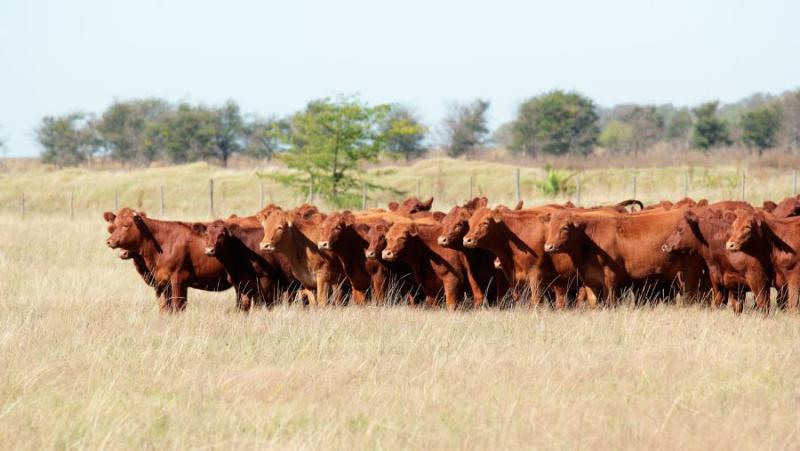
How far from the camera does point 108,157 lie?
3499 inches

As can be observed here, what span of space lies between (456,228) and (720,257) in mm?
3288

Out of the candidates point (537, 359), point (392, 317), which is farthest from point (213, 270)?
point (537, 359)

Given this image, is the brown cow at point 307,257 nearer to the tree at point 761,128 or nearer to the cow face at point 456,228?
the cow face at point 456,228

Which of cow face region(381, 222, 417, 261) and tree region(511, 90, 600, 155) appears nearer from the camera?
cow face region(381, 222, 417, 261)

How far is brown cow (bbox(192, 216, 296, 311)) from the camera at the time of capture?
49.9 ft

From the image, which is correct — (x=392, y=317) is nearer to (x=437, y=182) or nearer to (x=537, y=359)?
(x=537, y=359)

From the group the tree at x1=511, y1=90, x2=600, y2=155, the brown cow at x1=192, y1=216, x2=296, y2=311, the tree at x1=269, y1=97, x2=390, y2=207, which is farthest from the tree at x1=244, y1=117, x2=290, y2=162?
the brown cow at x1=192, y1=216, x2=296, y2=311

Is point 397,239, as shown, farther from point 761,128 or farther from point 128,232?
point 761,128

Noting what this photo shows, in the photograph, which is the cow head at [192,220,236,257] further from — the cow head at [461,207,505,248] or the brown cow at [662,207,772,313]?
the brown cow at [662,207,772,313]

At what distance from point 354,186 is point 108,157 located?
172 ft

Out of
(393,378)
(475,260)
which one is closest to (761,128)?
(475,260)

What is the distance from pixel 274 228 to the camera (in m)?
15.1

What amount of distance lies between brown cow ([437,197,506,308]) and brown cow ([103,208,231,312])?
307 cm

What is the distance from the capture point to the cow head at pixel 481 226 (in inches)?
576
